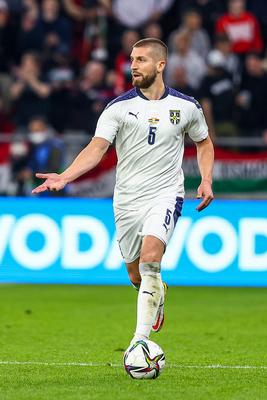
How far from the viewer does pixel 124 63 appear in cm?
1908

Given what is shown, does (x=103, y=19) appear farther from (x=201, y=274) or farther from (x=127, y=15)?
(x=201, y=274)

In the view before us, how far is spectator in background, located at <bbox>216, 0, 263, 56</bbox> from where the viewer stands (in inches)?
771

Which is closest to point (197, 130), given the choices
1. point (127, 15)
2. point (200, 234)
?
point (200, 234)

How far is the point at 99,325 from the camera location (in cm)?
1218

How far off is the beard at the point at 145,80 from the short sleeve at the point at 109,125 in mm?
252

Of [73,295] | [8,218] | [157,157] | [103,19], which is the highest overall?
[103,19]

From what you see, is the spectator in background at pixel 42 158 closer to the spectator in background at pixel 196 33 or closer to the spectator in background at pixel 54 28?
the spectator in background at pixel 54 28

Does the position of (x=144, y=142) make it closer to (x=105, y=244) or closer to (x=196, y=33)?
(x=105, y=244)

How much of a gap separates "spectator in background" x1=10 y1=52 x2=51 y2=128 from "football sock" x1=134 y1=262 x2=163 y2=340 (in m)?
10.7

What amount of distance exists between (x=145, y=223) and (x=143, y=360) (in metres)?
1.10

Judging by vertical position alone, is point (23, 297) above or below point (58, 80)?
below

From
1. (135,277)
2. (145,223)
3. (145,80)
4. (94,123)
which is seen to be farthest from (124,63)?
(145,223)

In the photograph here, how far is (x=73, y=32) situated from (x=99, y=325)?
9.88 m

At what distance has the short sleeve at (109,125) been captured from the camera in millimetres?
8648
